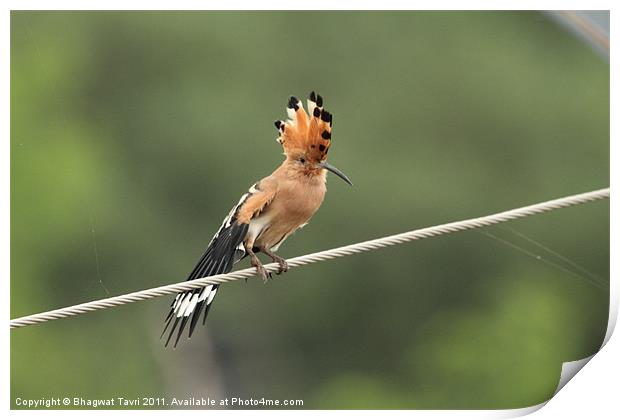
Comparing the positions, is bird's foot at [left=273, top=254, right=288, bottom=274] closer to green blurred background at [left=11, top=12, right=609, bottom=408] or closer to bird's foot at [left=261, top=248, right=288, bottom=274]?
bird's foot at [left=261, top=248, right=288, bottom=274]

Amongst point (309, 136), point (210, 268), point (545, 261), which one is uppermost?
point (309, 136)

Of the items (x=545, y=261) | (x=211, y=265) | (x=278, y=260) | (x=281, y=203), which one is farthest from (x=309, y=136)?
(x=545, y=261)

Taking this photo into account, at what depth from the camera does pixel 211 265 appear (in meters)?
3.92

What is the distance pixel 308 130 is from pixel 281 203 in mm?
302

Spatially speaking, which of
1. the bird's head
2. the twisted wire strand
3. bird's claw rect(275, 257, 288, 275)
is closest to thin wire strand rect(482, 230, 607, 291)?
the twisted wire strand

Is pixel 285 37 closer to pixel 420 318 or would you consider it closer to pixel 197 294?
pixel 197 294

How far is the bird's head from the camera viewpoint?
3.98m

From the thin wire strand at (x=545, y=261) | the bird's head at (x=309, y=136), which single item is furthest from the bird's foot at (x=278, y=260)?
the thin wire strand at (x=545, y=261)

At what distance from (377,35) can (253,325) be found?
4.58ft

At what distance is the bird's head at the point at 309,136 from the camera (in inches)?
157

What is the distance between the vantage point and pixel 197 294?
159 inches

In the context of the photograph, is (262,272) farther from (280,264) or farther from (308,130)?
(308,130)

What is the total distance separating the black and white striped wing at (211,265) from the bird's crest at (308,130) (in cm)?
26

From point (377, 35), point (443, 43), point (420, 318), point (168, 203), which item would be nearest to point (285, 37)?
point (377, 35)
